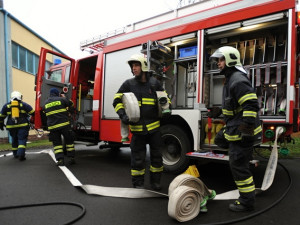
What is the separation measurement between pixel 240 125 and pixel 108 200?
5.72 ft

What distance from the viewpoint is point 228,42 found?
424 cm

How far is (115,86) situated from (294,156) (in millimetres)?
4544

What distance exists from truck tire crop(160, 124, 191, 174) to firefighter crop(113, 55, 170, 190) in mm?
843

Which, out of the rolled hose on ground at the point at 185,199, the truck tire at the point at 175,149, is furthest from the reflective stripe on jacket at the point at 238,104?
the truck tire at the point at 175,149

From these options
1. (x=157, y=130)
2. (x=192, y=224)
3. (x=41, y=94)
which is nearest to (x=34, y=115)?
(x=41, y=94)

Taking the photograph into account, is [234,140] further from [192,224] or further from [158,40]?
[158,40]

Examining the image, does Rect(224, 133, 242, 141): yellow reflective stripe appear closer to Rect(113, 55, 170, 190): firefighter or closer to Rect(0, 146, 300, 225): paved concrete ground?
Rect(0, 146, 300, 225): paved concrete ground

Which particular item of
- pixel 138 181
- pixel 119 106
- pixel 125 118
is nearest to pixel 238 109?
pixel 125 118

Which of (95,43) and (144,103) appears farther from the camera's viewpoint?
(95,43)

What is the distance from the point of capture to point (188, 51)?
13.9ft

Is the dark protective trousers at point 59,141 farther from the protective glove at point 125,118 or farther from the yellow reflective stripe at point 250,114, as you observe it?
the yellow reflective stripe at point 250,114

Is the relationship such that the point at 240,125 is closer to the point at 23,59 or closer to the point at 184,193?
the point at 184,193

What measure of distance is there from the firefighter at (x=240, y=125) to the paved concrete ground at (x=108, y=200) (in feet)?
0.81

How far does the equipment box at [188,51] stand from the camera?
412 cm
